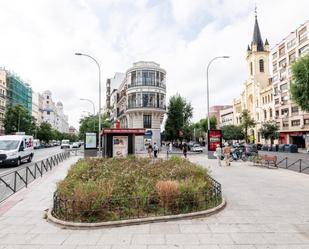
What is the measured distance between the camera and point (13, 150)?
69.8ft

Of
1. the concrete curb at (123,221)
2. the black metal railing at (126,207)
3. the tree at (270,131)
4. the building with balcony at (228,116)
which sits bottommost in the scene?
the concrete curb at (123,221)

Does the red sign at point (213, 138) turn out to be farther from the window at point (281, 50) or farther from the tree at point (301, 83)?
the window at point (281, 50)

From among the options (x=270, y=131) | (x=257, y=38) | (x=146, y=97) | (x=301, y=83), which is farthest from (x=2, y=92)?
(x=301, y=83)

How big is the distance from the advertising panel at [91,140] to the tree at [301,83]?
2152cm

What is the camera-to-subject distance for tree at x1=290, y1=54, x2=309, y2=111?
83.6ft

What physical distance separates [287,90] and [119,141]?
142ft

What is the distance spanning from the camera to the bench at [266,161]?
19578 millimetres

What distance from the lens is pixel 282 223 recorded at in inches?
259

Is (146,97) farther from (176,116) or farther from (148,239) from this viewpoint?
(148,239)

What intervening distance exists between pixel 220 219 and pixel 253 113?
239 ft

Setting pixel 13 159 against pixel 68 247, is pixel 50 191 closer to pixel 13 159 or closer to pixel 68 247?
pixel 68 247

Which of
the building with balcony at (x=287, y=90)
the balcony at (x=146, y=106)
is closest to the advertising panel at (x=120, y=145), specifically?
the balcony at (x=146, y=106)

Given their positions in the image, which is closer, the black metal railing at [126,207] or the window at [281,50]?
the black metal railing at [126,207]

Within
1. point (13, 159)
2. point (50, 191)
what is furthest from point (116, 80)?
point (50, 191)
